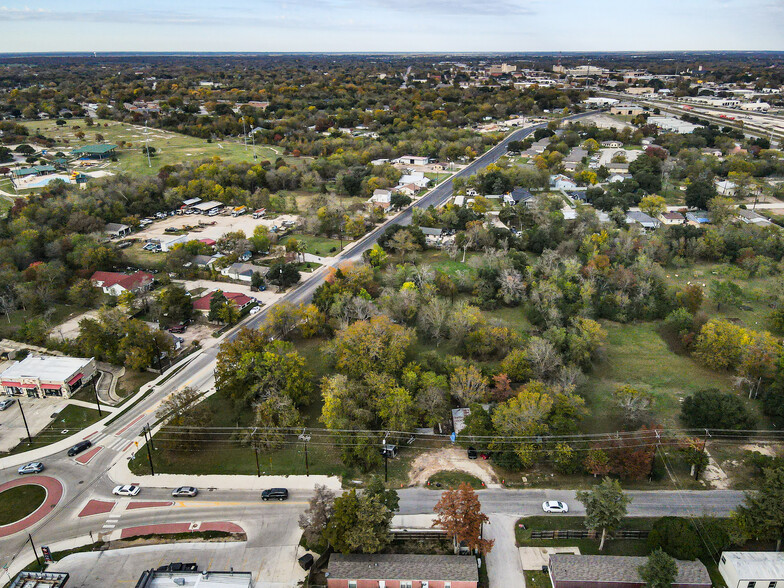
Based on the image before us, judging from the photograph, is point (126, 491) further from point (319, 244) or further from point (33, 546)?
point (319, 244)

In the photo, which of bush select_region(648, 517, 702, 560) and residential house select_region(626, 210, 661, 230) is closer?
bush select_region(648, 517, 702, 560)

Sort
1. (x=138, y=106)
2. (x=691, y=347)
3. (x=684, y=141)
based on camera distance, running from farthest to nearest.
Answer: (x=138, y=106)
(x=684, y=141)
(x=691, y=347)

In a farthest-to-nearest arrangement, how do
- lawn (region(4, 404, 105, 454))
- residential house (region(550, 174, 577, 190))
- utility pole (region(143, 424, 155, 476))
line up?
residential house (region(550, 174, 577, 190)), lawn (region(4, 404, 105, 454)), utility pole (region(143, 424, 155, 476))

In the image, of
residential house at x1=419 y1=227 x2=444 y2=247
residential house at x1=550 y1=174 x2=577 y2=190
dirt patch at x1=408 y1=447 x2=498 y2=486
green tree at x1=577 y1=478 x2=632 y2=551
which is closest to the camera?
green tree at x1=577 y1=478 x2=632 y2=551

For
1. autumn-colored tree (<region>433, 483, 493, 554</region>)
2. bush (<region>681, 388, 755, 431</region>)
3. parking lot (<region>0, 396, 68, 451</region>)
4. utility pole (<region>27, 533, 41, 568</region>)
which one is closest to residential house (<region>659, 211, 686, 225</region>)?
bush (<region>681, 388, 755, 431</region>)

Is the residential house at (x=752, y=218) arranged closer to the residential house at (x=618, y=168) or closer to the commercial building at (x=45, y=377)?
the residential house at (x=618, y=168)

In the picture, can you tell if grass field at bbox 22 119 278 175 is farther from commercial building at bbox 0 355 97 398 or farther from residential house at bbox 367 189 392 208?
commercial building at bbox 0 355 97 398

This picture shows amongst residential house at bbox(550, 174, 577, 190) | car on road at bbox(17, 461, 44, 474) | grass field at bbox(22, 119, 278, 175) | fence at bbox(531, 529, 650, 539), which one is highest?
grass field at bbox(22, 119, 278, 175)

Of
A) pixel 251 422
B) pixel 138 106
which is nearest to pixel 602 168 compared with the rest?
pixel 251 422

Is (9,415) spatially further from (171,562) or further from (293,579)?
(293,579)
